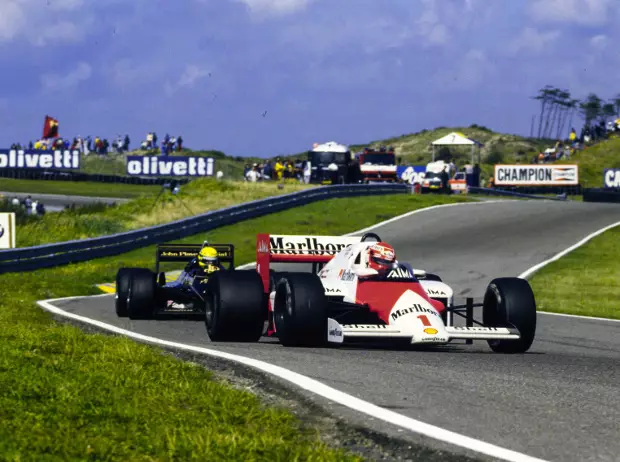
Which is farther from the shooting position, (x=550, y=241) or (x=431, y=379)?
(x=550, y=241)

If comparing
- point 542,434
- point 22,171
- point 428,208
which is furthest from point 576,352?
point 22,171

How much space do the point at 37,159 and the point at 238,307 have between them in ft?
200

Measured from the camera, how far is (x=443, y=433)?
5590mm

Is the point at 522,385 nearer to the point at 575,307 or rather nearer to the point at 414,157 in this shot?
the point at 575,307

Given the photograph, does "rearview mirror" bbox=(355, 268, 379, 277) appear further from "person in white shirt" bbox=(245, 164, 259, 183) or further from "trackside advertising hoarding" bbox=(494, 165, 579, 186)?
"trackside advertising hoarding" bbox=(494, 165, 579, 186)

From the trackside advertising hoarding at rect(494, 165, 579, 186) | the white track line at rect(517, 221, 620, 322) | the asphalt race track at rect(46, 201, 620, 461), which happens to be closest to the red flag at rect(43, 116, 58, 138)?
the trackside advertising hoarding at rect(494, 165, 579, 186)

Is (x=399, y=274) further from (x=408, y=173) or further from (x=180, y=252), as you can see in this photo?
(x=408, y=173)

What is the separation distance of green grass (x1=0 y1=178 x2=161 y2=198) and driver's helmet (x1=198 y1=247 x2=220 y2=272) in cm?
4405

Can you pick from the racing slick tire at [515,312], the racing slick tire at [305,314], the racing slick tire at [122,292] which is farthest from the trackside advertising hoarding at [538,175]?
the racing slick tire at [305,314]

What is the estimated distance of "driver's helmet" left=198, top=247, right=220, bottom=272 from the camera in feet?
53.0

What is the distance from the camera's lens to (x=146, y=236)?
3122 centimetres

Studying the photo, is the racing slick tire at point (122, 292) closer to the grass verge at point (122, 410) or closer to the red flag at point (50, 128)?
the grass verge at point (122, 410)

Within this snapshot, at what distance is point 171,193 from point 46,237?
865cm

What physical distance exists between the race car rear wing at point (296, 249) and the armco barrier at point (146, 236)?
13.2 m
